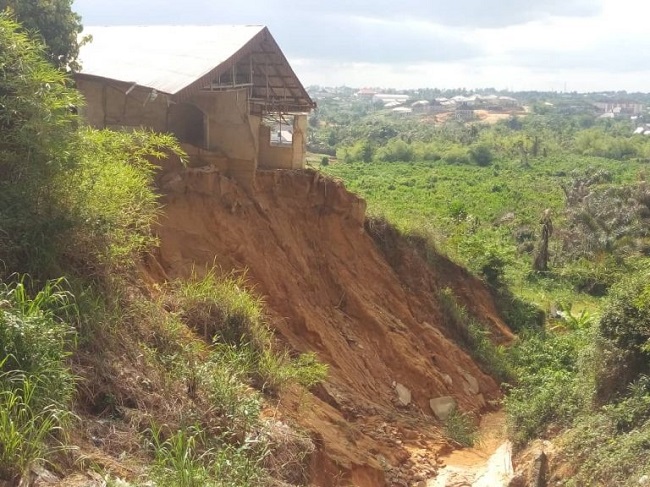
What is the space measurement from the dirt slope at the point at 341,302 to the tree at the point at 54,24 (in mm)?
2834

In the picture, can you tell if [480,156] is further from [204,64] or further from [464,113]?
[464,113]

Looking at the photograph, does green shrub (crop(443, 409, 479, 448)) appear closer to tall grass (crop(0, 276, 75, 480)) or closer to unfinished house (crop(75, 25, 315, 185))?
unfinished house (crop(75, 25, 315, 185))

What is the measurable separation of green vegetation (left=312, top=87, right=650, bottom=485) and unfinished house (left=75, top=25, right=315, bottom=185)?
146 inches

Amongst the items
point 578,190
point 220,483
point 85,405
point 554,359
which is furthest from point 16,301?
point 578,190

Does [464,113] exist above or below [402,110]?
below

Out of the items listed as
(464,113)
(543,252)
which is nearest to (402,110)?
(464,113)

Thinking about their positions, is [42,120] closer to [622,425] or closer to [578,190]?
[622,425]

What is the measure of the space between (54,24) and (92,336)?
24.3ft

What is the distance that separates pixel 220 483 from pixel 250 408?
4.26ft

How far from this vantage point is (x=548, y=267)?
27.8 m

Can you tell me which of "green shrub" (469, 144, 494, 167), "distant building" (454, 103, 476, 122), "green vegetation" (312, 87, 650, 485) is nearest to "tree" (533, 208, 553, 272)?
"green vegetation" (312, 87, 650, 485)

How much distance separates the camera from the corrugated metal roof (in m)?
11.5

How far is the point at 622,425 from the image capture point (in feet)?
25.0

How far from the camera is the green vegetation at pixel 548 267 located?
817 cm
